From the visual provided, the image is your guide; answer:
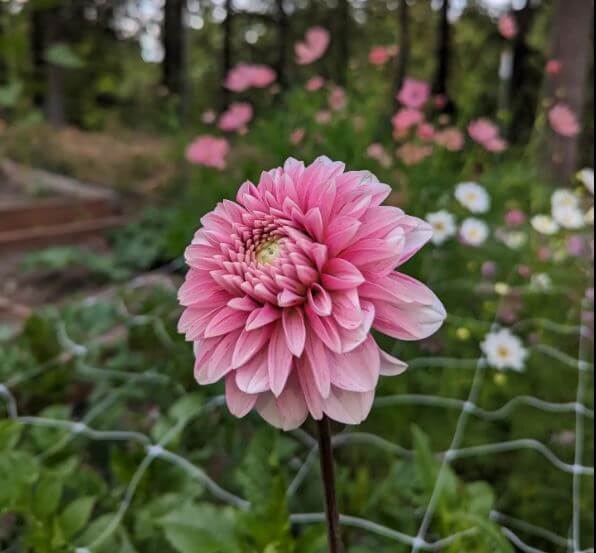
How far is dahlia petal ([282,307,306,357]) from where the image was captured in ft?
0.96

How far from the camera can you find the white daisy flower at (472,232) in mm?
1198

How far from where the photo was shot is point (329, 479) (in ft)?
1.05

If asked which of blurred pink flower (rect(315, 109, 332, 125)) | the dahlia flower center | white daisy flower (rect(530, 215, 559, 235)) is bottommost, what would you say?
white daisy flower (rect(530, 215, 559, 235))

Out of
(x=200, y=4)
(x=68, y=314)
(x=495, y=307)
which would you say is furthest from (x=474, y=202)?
(x=200, y=4)

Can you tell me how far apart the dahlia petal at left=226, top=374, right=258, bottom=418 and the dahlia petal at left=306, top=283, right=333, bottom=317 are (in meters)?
0.06

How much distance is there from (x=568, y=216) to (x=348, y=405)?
1026 millimetres

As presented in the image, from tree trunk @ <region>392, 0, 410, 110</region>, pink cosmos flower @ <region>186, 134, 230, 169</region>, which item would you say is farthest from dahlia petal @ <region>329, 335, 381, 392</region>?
tree trunk @ <region>392, 0, 410, 110</region>

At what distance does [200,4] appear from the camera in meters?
4.26

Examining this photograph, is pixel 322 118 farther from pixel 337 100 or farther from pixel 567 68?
pixel 567 68

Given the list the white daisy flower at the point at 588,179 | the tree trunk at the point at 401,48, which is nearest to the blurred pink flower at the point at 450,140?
the white daisy flower at the point at 588,179

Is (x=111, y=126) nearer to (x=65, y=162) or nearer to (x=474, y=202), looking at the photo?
(x=65, y=162)

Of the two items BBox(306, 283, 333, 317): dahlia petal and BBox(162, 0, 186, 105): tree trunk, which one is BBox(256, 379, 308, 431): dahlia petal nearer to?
BBox(306, 283, 333, 317): dahlia petal

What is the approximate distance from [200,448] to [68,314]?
421mm

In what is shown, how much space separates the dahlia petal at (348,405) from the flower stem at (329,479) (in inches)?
0.6
